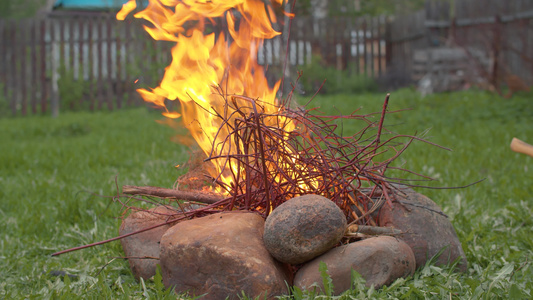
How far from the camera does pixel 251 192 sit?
2955 millimetres

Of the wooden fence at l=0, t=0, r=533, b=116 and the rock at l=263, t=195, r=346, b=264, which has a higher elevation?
the wooden fence at l=0, t=0, r=533, b=116

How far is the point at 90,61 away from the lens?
41.3ft

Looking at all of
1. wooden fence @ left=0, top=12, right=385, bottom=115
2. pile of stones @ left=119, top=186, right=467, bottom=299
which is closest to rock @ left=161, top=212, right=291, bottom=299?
pile of stones @ left=119, top=186, right=467, bottom=299

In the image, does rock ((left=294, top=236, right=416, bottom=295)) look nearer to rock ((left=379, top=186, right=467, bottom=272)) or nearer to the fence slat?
rock ((left=379, top=186, right=467, bottom=272))

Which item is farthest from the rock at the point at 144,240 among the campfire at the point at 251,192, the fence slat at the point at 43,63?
the fence slat at the point at 43,63

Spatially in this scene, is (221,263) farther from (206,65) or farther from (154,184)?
(154,184)

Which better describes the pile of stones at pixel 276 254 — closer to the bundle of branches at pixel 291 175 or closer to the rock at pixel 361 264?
the rock at pixel 361 264

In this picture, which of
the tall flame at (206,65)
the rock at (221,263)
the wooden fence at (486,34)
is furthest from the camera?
the wooden fence at (486,34)

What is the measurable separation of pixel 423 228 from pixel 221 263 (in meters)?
1.11

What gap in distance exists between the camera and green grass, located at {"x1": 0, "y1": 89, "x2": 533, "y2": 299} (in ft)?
8.90

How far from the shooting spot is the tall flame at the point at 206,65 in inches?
128

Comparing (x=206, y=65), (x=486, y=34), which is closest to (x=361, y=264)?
(x=206, y=65)

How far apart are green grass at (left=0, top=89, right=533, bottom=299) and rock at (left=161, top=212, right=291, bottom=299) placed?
0.13 m

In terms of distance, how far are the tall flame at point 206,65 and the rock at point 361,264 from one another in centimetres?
95
